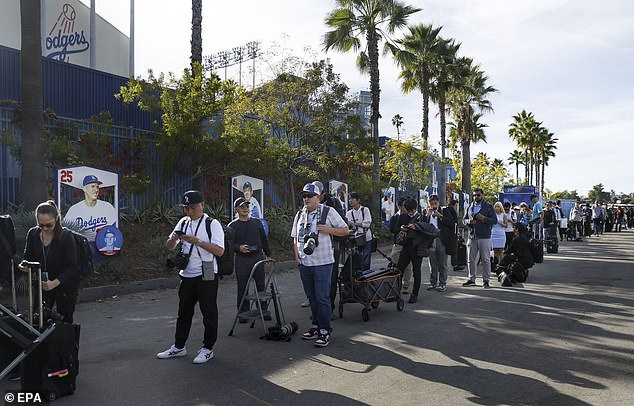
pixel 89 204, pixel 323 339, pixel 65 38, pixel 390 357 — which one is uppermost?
pixel 65 38

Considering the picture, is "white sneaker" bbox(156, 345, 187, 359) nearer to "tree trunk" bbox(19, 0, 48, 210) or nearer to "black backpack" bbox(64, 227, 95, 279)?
"black backpack" bbox(64, 227, 95, 279)

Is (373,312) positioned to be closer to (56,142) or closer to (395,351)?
(395,351)

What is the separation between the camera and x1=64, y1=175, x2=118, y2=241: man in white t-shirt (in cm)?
1103

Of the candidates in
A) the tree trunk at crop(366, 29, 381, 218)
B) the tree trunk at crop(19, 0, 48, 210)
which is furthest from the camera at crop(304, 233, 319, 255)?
the tree trunk at crop(366, 29, 381, 218)

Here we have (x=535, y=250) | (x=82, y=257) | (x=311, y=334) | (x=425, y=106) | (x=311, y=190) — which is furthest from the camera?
(x=425, y=106)

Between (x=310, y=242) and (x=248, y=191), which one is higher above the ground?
(x=248, y=191)

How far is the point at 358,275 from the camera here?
8461 millimetres

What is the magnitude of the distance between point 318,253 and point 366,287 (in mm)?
1760

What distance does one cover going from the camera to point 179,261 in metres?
5.74

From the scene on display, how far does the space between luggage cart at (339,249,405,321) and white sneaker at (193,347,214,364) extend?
2.86m

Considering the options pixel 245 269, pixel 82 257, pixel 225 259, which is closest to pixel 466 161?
pixel 245 269

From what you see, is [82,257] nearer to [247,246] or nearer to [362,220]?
[247,246]

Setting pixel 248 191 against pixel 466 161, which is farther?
pixel 466 161

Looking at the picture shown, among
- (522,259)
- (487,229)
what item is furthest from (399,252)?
(522,259)
